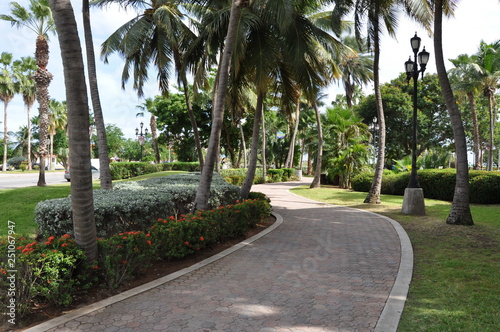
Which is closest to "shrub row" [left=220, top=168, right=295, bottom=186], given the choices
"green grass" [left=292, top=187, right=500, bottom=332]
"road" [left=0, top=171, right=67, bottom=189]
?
"road" [left=0, top=171, right=67, bottom=189]

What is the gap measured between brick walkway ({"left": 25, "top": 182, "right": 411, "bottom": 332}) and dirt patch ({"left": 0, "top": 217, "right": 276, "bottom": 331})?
8.0 inches

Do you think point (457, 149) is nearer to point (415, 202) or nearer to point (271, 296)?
point (415, 202)

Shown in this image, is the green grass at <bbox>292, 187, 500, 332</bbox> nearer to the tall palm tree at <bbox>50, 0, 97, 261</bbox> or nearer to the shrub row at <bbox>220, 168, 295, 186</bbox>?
the tall palm tree at <bbox>50, 0, 97, 261</bbox>

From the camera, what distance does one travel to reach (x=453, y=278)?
532 cm

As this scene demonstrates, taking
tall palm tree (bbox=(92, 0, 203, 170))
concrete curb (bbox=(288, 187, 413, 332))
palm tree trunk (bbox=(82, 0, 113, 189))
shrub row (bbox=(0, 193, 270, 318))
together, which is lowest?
concrete curb (bbox=(288, 187, 413, 332))

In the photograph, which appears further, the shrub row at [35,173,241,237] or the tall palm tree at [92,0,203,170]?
the tall palm tree at [92,0,203,170]

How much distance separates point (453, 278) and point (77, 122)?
572 cm

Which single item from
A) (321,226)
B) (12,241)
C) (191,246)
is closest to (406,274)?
(191,246)

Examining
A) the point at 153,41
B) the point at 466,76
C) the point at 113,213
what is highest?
the point at 466,76

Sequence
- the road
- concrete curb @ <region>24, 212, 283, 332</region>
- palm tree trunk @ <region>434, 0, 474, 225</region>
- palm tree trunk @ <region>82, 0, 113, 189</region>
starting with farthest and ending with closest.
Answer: the road
palm tree trunk @ <region>82, 0, 113, 189</region>
palm tree trunk @ <region>434, 0, 474, 225</region>
concrete curb @ <region>24, 212, 283, 332</region>

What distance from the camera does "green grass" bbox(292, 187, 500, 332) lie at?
3.88 metres

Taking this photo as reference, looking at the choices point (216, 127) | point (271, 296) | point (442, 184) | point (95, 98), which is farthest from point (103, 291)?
point (442, 184)

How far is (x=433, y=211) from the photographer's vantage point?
1269 centimetres

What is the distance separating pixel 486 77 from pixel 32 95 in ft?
153
